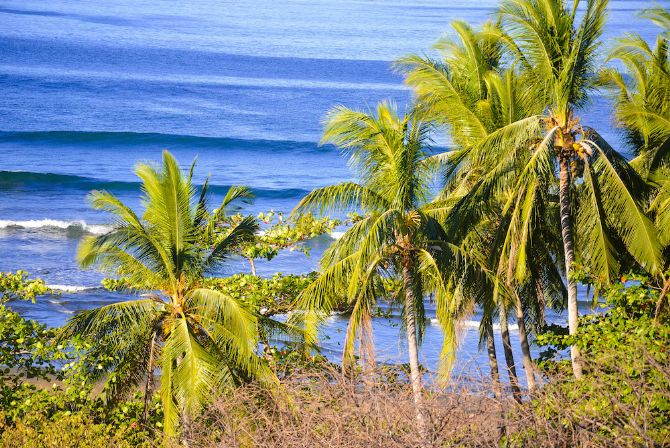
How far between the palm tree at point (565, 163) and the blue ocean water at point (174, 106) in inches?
39.4

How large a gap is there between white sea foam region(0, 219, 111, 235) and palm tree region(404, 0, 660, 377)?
2537 centimetres

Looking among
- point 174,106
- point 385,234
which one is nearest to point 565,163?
point 385,234

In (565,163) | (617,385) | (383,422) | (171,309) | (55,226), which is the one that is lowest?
(383,422)

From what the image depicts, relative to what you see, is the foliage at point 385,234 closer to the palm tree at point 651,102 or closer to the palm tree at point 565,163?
the palm tree at point 565,163

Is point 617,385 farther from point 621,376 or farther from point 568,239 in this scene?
point 568,239

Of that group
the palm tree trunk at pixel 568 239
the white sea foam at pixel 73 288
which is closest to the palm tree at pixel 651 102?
the palm tree trunk at pixel 568 239

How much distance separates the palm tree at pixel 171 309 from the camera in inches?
530

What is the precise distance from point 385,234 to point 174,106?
52.2m

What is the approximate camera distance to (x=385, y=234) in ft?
46.9

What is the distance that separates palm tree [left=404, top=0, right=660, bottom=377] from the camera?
14.2 metres


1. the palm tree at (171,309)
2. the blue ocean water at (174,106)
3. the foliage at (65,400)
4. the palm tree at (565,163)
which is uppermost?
the blue ocean water at (174,106)

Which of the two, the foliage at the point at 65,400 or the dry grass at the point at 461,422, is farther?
the foliage at the point at 65,400

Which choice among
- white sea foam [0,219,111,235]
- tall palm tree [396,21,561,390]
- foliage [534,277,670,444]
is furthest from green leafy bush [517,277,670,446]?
white sea foam [0,219,111,235]

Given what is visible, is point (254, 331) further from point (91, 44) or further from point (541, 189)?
point (91, 44)
